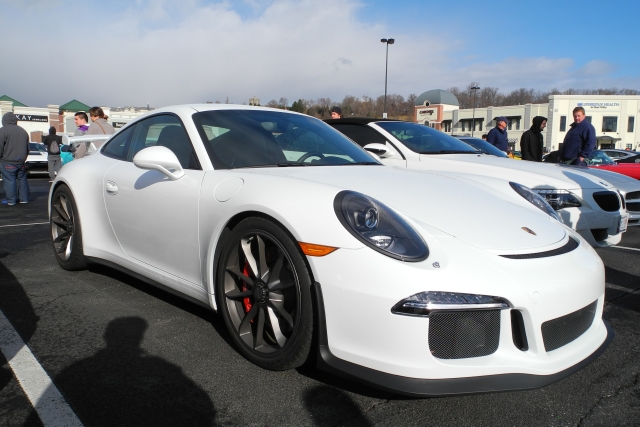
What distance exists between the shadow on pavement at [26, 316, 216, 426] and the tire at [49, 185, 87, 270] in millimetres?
1444

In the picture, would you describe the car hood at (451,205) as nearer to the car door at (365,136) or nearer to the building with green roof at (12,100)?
the car door at (365,136)

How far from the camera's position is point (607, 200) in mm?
5078

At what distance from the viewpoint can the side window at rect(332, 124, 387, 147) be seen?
243 inches

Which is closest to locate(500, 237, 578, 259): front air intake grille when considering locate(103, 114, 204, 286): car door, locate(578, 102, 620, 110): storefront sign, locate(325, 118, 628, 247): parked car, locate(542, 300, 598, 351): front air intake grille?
locate(542, 300, 598, 351): front air intake grille

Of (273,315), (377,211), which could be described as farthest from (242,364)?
(377,211)

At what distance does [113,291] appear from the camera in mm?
3742

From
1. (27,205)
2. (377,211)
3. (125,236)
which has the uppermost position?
(377,211)

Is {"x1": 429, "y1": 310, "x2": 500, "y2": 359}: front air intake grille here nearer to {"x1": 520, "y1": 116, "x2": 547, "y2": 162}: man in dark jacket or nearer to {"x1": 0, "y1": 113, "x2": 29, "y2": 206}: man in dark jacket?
{"x1": 520, "y1": 116, "x2": 547, "y2": 162}: man in dark jacket

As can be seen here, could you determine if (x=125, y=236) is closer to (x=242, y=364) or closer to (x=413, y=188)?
(x=242, y=364)

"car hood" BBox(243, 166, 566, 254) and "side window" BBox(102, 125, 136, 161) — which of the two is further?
"side window" BBox(102, 125, 136, 161)

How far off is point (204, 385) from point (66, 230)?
8.03 feet

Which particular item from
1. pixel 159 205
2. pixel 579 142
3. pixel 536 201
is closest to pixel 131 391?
pixel 159 205

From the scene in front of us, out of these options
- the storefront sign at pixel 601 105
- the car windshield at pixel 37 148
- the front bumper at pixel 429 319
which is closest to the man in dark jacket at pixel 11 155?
the front bumper at pixel 429 319

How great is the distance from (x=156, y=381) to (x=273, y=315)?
0.60m
